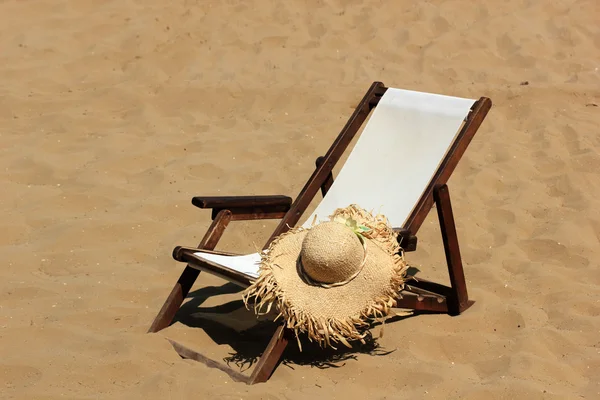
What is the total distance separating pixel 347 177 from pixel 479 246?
3.02 ft

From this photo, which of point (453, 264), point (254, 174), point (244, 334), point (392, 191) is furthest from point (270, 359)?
point (254, 174)

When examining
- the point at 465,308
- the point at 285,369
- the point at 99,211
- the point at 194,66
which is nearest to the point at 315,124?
the point at 194,66

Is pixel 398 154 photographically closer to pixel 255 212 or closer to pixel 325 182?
pixel 325 182

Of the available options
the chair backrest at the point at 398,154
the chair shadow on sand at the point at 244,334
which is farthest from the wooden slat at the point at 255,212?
the chair shadow on sand at the point at 244,334

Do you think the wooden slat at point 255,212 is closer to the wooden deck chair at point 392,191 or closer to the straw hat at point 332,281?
the wooden deck chair at point 392,191

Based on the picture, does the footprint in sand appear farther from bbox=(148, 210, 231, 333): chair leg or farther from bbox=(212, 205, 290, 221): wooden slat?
bbox=(212, 205, 290, 221): wooden slat

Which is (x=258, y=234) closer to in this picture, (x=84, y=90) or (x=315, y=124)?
(x=315, y=124)

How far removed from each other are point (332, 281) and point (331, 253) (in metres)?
0.14

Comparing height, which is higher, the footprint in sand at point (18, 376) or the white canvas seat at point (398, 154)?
the footprint in sand at point (18, 376)

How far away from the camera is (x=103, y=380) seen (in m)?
3.15

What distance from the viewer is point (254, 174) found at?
17.8ft

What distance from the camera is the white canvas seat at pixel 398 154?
13.0ft

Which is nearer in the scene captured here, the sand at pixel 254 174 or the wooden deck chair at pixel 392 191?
the sand at pixel 254 174

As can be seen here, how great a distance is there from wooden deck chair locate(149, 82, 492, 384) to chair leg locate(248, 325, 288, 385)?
6 cm
